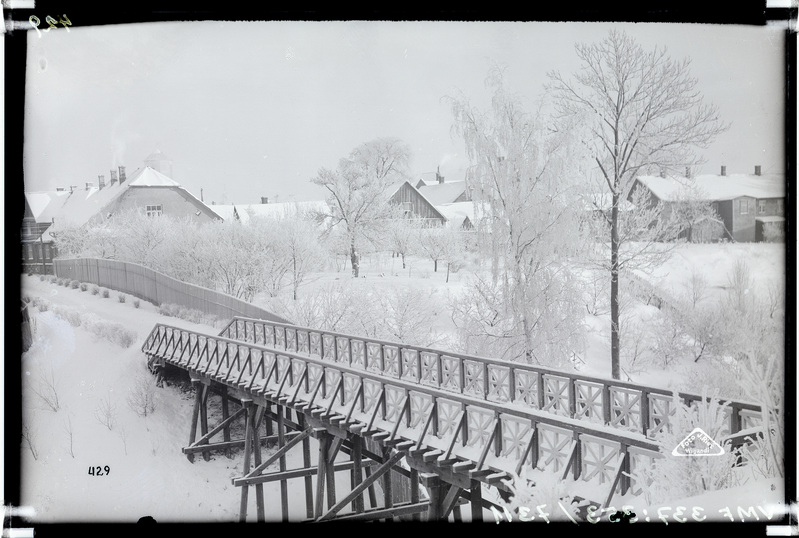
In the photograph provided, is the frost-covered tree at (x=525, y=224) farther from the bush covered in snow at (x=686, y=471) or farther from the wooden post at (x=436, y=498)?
the bush covered in snow at (x=686, y=471)

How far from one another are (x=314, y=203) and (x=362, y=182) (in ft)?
2.97

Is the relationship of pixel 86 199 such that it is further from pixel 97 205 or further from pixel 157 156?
pixel 157 156

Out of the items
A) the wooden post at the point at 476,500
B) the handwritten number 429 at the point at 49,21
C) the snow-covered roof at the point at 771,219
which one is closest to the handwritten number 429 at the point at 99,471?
the wooden post at the point at 476,500

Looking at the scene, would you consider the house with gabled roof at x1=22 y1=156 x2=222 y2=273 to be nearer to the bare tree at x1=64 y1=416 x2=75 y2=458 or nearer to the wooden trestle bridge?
the bare tree at x1=64 y1=416 x2=75 y2=458

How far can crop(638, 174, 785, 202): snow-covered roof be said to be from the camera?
7.11 meters

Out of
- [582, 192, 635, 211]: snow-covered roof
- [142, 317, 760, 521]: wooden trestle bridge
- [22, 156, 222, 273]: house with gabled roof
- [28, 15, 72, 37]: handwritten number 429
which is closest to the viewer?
[142, 317, 760, 521]: wooden trestle bridge

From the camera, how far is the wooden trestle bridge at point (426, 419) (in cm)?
533

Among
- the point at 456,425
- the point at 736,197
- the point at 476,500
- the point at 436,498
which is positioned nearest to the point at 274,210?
the point at 456,425

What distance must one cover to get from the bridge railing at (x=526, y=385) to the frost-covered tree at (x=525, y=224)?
60.7 inches

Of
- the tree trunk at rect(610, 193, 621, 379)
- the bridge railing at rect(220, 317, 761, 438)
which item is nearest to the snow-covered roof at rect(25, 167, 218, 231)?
the bridge railing at rect(220, 317, 761, 438)

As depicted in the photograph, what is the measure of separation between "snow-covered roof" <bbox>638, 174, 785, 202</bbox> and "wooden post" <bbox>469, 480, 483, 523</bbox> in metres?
4.58
